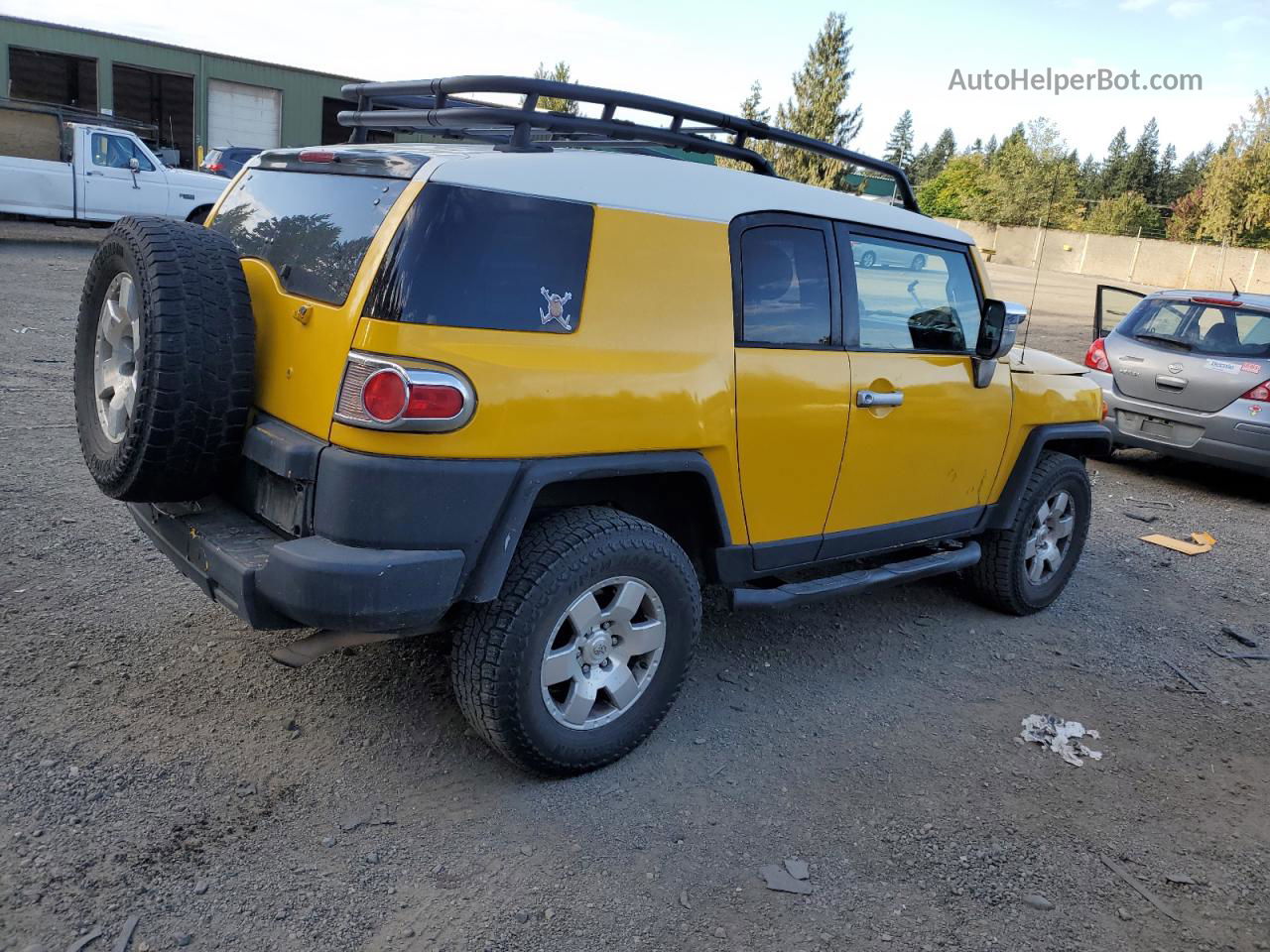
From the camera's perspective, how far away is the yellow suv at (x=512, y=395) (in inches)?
108

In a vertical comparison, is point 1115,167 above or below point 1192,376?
above

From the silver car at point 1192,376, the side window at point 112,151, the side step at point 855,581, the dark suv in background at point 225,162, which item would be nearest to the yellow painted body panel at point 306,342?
the side step at point 855,581

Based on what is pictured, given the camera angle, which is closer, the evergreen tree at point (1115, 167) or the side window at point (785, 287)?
the side window at point (785, 287)

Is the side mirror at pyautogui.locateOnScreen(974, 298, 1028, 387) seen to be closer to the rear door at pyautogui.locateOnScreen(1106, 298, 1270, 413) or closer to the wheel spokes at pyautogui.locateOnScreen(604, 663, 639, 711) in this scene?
the wheel spokes at pyautogui.locateOnScreen(604, 663, 639, 711)

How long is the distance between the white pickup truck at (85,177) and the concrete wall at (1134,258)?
1465 inches

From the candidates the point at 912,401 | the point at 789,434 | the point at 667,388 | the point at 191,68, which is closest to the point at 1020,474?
A: the point at 912,401

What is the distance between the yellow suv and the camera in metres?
2.75

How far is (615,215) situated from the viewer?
3.11m

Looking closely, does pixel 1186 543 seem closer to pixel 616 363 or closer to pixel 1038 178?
pixel 616 363

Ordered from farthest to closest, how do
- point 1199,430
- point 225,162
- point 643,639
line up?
point 225,162
point 1199,430
point 643,639

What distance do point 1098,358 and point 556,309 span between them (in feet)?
23.3

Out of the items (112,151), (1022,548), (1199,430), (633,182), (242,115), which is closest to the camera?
(633,182)

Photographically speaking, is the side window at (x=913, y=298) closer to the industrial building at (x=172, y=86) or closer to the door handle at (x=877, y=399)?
the door handle at (x=877, y=399)

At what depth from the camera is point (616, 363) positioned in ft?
10.1
